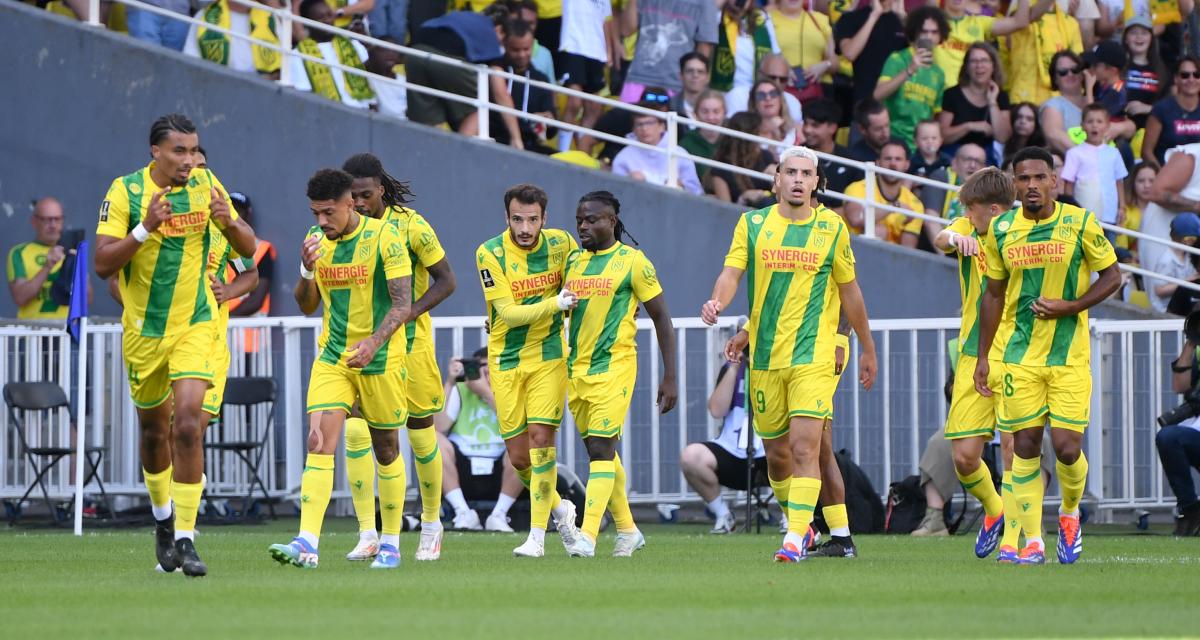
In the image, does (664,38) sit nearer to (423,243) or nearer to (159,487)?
(423,243)

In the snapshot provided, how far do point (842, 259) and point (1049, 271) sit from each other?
1211mm

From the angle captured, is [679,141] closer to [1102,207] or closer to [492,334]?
[1102,207]

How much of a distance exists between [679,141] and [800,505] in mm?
8744

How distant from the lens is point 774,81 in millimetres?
20094

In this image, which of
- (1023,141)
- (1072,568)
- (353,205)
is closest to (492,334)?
(353,205)

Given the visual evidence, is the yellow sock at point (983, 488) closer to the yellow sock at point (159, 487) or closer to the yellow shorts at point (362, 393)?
the yellow shorts at point (362, 393)

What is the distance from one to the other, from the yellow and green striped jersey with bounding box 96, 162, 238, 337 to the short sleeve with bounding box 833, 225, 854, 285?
350 cm

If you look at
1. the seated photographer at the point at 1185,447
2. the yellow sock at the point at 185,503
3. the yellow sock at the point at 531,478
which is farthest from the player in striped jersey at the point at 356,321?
the seated photographer at the point at 1185,447

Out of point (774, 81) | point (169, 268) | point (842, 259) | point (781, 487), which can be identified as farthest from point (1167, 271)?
point (169, 268)

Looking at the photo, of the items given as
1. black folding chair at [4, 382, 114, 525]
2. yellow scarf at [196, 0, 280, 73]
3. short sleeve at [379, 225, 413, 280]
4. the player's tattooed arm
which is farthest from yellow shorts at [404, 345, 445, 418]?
yellow scarf at [196, 0, 280, 73]

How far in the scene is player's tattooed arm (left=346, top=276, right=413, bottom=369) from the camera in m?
10.6

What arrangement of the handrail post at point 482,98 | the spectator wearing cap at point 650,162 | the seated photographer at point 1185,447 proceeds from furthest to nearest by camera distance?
1. the spectator wearing cap at point 650,162
2. the handrail post at point 482,98
3. the seated photographer at point 1185,447

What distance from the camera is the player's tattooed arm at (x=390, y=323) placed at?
10609 millimetres

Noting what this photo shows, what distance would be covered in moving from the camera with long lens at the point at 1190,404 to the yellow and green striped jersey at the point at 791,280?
4.57 metres
